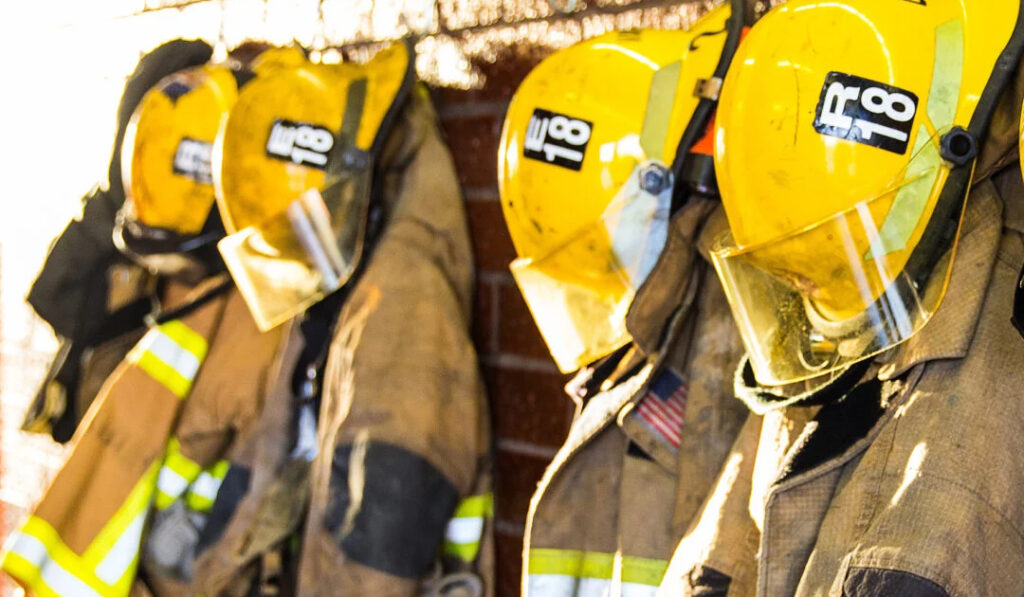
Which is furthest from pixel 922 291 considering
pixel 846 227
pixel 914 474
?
pixel 914 474

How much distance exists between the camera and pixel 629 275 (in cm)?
159

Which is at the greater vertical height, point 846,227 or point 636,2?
point 636,2

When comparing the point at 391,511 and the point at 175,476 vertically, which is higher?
the point at 391,511

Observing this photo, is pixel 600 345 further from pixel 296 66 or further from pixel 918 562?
pixel 296 66

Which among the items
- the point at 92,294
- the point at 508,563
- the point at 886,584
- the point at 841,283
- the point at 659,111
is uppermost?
the point at 659,111

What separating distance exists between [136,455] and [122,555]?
21 cm

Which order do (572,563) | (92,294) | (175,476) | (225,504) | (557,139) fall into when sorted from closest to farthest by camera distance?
(557,139)
(572,563)
(225,504)
(175,476)
(92,294)

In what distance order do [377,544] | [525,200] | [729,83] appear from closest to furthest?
1. [729,83]
2. [525,200]
3. [377,544]

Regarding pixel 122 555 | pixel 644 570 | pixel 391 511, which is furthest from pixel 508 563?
pixel 122 555

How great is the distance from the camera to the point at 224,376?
2.15m

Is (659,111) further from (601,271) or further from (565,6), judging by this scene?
(565,6)

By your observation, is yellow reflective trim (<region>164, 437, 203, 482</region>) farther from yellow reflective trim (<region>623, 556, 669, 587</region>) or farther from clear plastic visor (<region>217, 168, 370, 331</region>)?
yellow reflective trim (<region>623, 556, 669, 587</region>)

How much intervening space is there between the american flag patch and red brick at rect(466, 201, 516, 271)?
628 mm

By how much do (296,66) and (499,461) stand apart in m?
0.94
